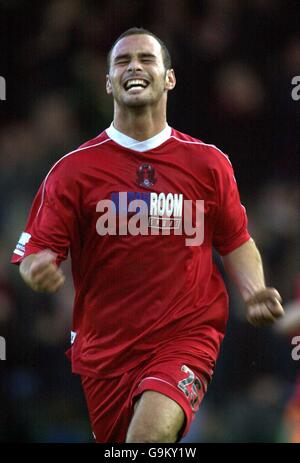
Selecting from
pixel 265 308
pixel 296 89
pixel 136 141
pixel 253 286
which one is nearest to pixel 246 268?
pixel 253 286

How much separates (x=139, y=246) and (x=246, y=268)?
594 mm

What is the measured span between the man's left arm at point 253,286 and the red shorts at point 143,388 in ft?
1.11

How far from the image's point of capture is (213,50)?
22.9 feet

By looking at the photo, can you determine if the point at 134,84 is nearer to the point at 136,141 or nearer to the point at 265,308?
the point at 136,141

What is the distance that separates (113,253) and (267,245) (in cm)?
245

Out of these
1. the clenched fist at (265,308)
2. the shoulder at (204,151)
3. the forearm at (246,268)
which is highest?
the shoulder at (204,151)

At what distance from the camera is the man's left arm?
4371 mm

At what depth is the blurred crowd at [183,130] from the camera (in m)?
6.59

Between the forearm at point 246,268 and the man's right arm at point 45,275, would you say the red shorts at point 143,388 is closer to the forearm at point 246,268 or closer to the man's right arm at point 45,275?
the forearm at point 246,268

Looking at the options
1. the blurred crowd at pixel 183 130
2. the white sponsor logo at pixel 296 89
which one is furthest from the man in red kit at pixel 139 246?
the white sponsor logo at pixel 296 89

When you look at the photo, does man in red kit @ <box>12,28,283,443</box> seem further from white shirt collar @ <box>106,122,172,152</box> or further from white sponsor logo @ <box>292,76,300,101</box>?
white sponsor logo @ <box>292,76,300,101</box>

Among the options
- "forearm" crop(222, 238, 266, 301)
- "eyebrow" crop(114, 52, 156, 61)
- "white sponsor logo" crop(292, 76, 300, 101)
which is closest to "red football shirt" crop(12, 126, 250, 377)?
"forearm" crop(222, 238, 266, 301)
